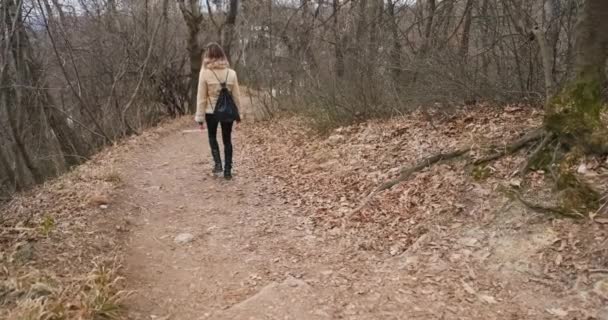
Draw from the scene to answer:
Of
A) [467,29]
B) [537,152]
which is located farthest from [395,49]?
[537,152]

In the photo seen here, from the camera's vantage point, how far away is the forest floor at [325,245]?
3.55m

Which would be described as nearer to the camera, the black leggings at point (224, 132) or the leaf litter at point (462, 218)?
the leaf litter at point (462, 218)

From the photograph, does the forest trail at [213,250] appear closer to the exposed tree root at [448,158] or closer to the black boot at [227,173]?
the black boot at [227,173]

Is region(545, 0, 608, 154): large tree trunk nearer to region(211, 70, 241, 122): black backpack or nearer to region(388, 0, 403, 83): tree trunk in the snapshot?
region(211, 70, 241, 122): black backpack

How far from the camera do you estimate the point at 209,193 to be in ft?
21.7

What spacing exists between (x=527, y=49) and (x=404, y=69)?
194cm

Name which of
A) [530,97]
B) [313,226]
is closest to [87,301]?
[313,226]

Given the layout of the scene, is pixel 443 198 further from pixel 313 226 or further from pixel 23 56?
pixel 23 56

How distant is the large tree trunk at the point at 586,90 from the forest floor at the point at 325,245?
13.0 inches

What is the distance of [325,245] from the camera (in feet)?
15.7

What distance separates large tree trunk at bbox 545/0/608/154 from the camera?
4.25 metres

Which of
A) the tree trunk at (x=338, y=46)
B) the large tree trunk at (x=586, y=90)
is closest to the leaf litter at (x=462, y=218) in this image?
the large tree trunk at (x=586, y=90)

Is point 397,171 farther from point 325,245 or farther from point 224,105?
point 224,105

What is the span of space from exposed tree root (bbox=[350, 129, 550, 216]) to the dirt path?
816mm
